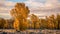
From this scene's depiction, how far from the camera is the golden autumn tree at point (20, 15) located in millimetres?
3691

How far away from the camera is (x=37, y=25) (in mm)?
3756

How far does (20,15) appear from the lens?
12.2ft

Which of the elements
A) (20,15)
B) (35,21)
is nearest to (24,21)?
(20,15)

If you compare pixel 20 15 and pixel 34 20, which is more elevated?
pixel 20 15

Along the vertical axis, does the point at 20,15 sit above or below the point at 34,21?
above

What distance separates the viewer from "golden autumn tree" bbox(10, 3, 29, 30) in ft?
12.1

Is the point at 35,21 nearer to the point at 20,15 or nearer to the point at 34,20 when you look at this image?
the point at 34,20

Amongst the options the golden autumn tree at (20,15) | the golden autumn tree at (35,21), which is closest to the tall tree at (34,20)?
the golden autumn tree at (35,21)

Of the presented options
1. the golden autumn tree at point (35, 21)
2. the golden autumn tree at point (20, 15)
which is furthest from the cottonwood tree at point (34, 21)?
the golden autumn tree at point (20, 15)

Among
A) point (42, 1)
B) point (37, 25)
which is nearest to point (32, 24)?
point (37, 25)

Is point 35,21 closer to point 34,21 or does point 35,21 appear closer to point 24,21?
point 34,21

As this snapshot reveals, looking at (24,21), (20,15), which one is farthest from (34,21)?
(20,15)

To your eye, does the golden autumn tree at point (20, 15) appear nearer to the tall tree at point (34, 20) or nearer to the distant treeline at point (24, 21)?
the distant treeline at point (24, 21)

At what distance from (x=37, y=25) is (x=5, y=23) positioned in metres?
1.02
